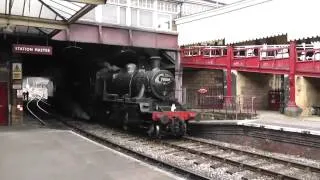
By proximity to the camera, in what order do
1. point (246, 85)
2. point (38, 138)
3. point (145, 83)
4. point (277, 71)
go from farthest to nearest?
1. point (246, 85)
2. point (277, 71)
3. point (145, 83)
4. point (38, 138)

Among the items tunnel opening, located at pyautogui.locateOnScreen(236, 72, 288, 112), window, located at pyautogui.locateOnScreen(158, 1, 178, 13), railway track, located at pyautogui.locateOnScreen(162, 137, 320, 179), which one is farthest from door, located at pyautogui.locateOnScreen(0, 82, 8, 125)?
window, located at pyautogui.locateOnScreen(158, 1, 178, 13)

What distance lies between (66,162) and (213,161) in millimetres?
3926

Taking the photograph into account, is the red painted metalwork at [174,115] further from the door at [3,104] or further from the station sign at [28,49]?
the door at [3,104]

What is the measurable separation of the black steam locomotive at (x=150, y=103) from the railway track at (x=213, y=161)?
1.86 ft

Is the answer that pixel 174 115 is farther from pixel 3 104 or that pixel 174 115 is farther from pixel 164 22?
pixel 164 22

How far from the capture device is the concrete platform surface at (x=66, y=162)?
921 cm

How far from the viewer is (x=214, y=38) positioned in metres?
26.1

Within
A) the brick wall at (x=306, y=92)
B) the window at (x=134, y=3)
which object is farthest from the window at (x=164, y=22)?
the brick wall at (x=306, y=92)

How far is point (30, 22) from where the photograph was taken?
16.2 m

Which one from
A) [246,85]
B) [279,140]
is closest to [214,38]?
[246,85]

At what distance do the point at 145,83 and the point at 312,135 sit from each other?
6.63 m

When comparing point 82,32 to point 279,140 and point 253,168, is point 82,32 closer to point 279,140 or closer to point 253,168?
point 279,140

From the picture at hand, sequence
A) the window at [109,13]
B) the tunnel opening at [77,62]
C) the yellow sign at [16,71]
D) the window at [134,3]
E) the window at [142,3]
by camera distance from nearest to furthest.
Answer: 1. the yellow sign at [16,71]
2. the tunnel opening at [77,62]
3. the window at [109,13]
4. the window at [134,3]
5. the window at [142,3]

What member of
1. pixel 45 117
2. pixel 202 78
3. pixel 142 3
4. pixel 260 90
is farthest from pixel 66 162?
pixel 45 117
